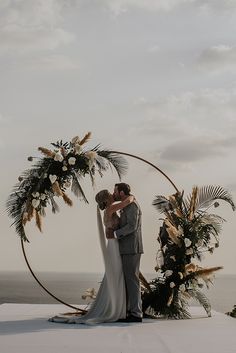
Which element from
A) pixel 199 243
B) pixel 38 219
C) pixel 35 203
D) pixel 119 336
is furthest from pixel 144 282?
pixel 119 336

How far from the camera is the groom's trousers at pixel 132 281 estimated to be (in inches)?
344

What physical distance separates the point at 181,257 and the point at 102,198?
5.12ft

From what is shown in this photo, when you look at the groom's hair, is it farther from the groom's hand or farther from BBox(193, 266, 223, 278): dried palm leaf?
BBox(193, 266, 223, 278): dried palm leaf

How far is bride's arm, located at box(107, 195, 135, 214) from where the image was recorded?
877cm

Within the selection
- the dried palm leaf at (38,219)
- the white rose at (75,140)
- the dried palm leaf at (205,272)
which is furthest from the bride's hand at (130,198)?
the dried palm leaf at (205,272)

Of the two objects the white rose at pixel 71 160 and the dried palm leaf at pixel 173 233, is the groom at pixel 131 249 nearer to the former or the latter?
the dried palm leaf at pixel 173 233

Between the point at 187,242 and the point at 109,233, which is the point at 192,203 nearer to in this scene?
the point at 187,242

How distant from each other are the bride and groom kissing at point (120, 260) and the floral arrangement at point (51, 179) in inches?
24.5

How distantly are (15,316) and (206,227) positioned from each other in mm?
2856

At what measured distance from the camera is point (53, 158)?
9461mm

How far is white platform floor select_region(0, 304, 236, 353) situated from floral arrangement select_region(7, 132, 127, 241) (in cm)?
137


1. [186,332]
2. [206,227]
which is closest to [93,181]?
[206,227]

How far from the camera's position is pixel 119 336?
703cm

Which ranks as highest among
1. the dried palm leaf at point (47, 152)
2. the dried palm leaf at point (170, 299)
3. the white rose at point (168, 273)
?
the dried palm leaf at point (47, 152)
